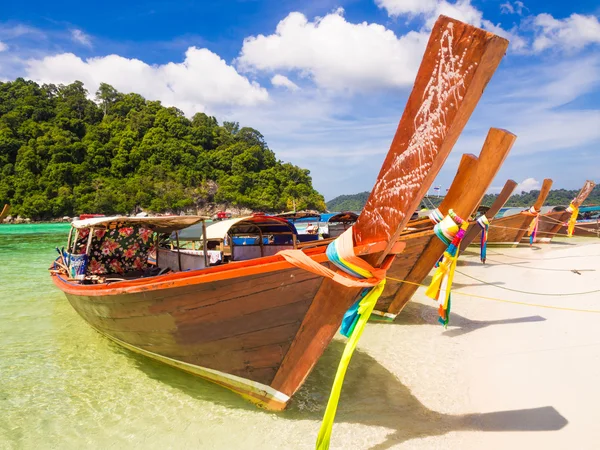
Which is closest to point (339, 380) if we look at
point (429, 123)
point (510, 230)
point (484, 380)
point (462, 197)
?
point (429, 123)

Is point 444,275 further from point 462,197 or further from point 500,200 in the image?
point 500,200

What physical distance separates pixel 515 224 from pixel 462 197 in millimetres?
14915

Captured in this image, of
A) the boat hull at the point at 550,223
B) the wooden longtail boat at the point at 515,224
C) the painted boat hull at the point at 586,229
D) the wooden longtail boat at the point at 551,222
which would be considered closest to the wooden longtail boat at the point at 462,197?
the wooden longtail boat at the point at 515,224

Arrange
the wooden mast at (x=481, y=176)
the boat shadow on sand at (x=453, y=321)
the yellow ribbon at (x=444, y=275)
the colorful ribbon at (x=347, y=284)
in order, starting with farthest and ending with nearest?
1. the boat shadow on sand at (x=453, y=321)
2. the yellow ribbon at (x=444, y=275)
3. the wooden mast at (x=481, y=176)
4. the colorful ribbon at (x=347, y=284)

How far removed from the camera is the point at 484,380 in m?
4.47

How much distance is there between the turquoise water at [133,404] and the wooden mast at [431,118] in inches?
91.3

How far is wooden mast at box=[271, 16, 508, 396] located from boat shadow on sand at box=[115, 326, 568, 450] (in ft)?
5.10

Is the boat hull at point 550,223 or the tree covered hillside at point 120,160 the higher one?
the tree covered hillside at point 120,160

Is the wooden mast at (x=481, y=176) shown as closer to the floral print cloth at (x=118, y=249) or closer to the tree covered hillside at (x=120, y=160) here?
the floral print cloth at (x=118, y=249)

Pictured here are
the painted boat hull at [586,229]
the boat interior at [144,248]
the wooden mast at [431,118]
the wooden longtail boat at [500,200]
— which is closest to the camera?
the wooden mast at [431,118]

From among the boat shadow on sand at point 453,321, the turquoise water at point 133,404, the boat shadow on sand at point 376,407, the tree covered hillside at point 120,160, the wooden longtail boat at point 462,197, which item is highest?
the tree covered hillside at point 120,160

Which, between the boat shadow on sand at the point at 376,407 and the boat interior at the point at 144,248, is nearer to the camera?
the boat shadow on sand at the point at 376,407

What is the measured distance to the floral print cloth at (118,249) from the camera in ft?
23.5

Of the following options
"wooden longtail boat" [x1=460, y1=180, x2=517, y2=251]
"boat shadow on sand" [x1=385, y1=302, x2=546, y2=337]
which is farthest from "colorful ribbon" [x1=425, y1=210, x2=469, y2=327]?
"wooden longtail boat" [x1=460, y1=180, x2=517, y2=251]
